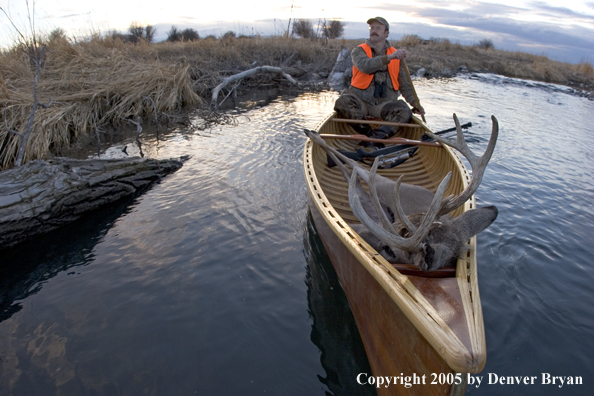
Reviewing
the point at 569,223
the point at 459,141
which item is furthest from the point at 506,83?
the point at 459,141

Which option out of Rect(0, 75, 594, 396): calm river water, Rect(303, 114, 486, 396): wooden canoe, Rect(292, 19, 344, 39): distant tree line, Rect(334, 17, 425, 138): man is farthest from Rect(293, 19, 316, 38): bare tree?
Rect(303, 114, 486, 396): wooden canoe

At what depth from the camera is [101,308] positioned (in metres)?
3.14

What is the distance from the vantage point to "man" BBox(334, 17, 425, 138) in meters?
5.95

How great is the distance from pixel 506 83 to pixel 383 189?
2067 cm

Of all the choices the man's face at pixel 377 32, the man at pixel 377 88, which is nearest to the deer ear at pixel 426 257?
the man at pixel 377 88

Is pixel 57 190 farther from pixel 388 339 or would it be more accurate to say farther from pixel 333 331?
pixel 388 339

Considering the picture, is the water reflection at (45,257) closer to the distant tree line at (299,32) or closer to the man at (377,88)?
the man at (377,88)

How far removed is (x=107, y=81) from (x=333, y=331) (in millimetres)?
9699

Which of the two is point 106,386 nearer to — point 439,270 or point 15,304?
point 15,304

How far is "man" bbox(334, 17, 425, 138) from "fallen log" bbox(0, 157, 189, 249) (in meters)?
3.93

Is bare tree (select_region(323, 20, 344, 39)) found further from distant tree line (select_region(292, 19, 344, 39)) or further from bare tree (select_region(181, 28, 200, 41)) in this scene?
bare tree (select_region(181, 28, 200, 41))

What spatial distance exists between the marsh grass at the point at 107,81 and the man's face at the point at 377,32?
17.6ft

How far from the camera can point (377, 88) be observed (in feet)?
20.9

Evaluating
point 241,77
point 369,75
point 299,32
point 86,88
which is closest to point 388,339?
point 369,75
